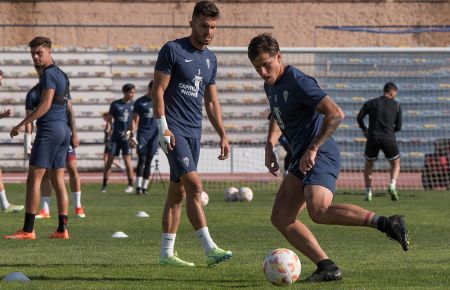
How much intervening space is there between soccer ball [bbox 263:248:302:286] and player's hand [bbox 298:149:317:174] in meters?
0.72

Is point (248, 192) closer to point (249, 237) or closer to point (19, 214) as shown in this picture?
point (19, 214)

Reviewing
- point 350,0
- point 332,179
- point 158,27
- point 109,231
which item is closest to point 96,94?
point 158,27

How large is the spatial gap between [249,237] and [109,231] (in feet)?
6.36

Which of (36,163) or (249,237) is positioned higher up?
(36,163)

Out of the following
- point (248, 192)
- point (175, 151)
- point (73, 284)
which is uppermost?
point (175, 151)

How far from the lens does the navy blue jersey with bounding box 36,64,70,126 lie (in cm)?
1274

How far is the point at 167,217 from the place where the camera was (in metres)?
10.9

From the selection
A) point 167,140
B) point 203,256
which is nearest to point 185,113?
point 167,140

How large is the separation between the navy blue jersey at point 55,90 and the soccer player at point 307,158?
4.13 meters

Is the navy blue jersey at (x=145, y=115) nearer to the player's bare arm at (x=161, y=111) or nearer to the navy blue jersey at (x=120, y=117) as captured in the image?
the navy blue jersey at (x=120, y=117)

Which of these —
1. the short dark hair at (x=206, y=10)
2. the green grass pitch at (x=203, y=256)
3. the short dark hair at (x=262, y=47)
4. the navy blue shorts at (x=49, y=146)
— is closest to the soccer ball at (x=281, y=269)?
the green grass pitch at (x=203, y=256)

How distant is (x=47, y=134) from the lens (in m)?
13.1

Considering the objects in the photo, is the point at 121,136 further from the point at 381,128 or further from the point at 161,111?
the point at 161,111

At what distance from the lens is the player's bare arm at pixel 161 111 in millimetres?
10258
